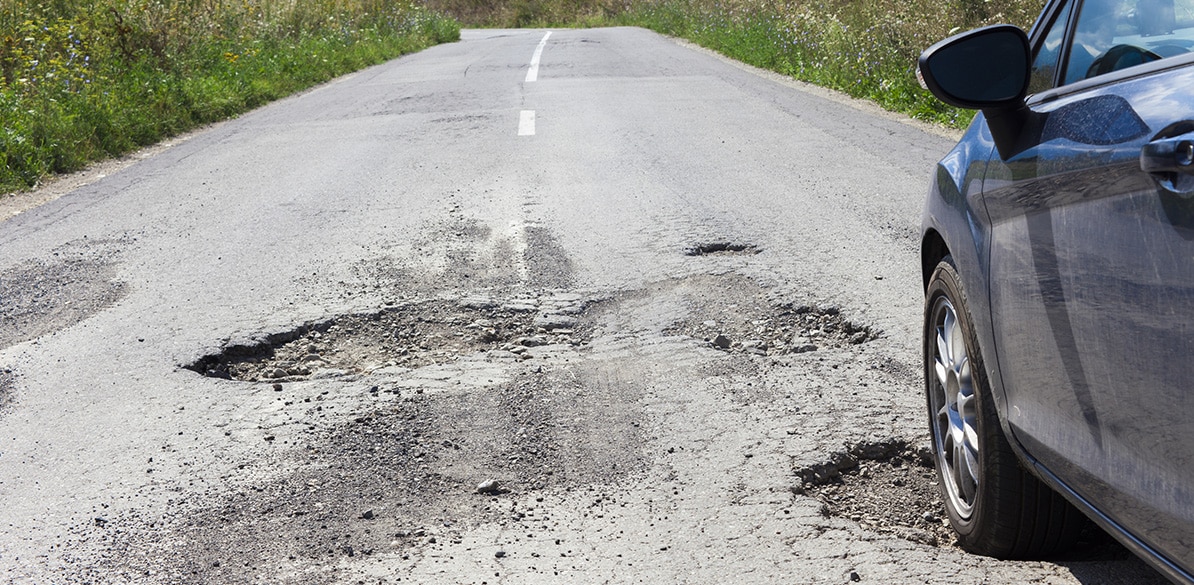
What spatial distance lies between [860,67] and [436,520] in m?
12.9

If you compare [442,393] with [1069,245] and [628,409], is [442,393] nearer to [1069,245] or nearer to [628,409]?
[628,409]

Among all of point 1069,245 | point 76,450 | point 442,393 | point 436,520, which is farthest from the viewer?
point 442,393

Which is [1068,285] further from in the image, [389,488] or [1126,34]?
[389,488]

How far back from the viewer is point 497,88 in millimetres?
16047

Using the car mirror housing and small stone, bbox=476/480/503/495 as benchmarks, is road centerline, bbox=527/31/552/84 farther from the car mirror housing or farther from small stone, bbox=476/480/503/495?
the car mirror housing

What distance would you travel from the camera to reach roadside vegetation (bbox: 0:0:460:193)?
10.7m

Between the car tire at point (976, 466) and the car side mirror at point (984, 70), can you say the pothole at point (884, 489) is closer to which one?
the car tire at point (976, 466)

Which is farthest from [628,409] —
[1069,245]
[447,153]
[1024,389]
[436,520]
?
[447,153]

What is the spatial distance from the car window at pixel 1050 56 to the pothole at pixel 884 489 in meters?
1.15

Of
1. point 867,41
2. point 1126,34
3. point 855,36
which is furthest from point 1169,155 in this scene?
point 855,36

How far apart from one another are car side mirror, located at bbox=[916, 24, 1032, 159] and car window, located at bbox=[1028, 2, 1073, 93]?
261 millimetres

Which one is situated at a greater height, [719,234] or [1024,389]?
[1024,389]

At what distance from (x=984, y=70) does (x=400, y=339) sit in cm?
295

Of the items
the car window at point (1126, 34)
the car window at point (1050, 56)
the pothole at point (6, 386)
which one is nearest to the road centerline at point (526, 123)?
the pothole at point (6, 386)
